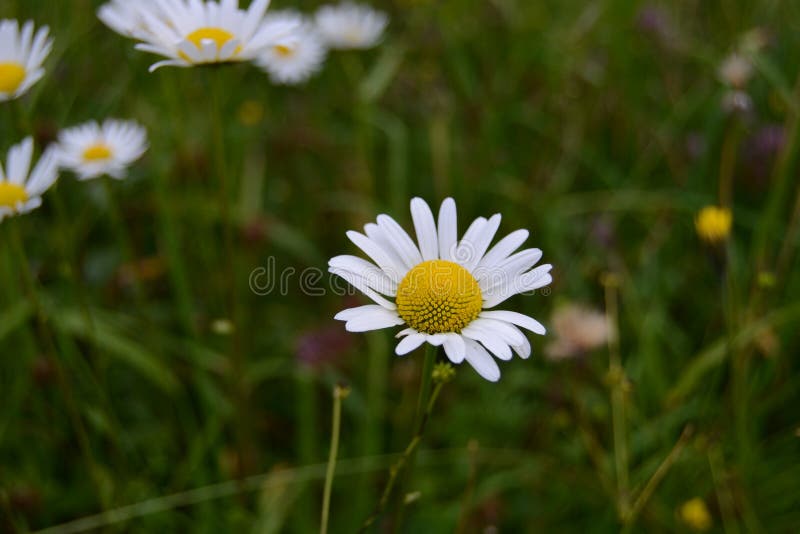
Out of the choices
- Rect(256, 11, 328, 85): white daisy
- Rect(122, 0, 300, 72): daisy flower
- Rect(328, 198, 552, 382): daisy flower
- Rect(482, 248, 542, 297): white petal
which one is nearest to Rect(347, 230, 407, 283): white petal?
Rect(328, 198, 552, 382): daisy flower

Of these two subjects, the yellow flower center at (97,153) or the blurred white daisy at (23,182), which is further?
the yellow flower center at (97,153)

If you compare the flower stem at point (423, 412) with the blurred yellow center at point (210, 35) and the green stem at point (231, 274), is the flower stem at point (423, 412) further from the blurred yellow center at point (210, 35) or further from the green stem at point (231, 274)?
the blurred yellow center at point (210, 35)

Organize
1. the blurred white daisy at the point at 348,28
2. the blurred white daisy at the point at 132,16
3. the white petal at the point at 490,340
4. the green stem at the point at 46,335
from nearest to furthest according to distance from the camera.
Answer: the white petal at the point at 490,340, the green stem at the point at 46,335, the blurred white daisy at the point at 132,16, the blurred white daisy at the point at 348,28

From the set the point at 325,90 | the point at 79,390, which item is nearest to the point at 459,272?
the point at 79,390

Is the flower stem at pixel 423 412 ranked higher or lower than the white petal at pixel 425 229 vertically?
lower

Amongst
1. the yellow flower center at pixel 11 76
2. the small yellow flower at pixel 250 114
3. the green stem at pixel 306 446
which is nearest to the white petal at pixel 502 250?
the green stem at pixel 306 446

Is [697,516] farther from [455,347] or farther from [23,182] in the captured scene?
[23,182]

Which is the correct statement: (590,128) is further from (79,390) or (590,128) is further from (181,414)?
(79,390)

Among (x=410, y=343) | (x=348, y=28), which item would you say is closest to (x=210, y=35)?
(x=410, y=343)
